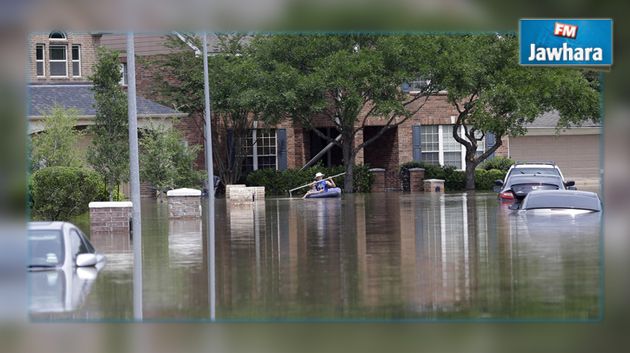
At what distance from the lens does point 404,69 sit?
47.1 m

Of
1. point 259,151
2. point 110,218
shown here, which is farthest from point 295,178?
point 110,218

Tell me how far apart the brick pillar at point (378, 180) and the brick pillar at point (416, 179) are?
1.31 m

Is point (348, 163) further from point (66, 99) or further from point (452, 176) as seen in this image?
point (66, 99)

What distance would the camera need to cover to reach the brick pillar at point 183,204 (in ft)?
115

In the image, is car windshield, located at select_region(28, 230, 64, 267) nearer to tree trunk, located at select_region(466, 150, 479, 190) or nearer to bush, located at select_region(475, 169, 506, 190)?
tree trunk, located at select_region(466, 150, 479, 190)

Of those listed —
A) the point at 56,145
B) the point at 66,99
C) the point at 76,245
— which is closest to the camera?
the point at 76,245

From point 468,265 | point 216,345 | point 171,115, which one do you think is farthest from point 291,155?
point 216,345

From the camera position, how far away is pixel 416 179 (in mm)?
54125

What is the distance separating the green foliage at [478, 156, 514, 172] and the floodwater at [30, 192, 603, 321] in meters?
21.4

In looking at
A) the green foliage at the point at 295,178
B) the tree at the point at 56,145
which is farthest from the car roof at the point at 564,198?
the green foliage at the point at 295,178

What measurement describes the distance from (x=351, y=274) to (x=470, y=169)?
3327 cm

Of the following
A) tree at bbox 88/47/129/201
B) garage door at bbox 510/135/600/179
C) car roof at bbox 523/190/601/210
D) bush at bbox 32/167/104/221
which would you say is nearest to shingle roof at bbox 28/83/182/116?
tree at bbox 88/47/129/201

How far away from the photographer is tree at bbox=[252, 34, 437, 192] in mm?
46375

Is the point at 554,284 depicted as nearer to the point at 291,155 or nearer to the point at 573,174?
the point at 573,174
